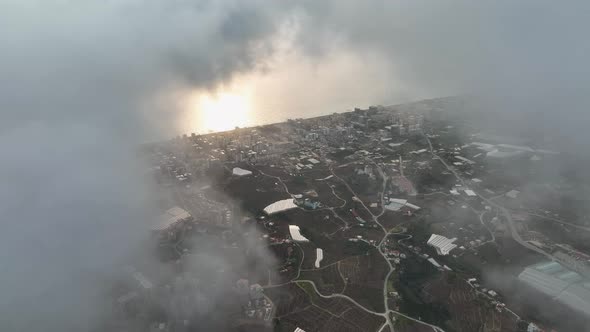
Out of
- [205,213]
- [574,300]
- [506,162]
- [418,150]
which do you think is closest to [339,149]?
[418,150]

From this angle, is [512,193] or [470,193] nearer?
[512,193]

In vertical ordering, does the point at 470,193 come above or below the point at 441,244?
above

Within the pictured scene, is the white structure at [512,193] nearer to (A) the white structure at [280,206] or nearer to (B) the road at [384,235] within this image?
(B) the road at [384,235]

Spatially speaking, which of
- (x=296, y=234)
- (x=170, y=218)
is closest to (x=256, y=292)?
(x=296, y=234)

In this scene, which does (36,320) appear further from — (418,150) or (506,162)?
(506,162)

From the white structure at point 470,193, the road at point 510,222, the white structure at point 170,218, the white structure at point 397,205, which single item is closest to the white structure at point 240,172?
the white structure at point 170,218

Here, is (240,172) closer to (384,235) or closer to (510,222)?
(384,235)

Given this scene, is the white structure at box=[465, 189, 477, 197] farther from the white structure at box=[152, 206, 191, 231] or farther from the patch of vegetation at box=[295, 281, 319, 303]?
the white structure at box=[152, 206, 191, 231]
